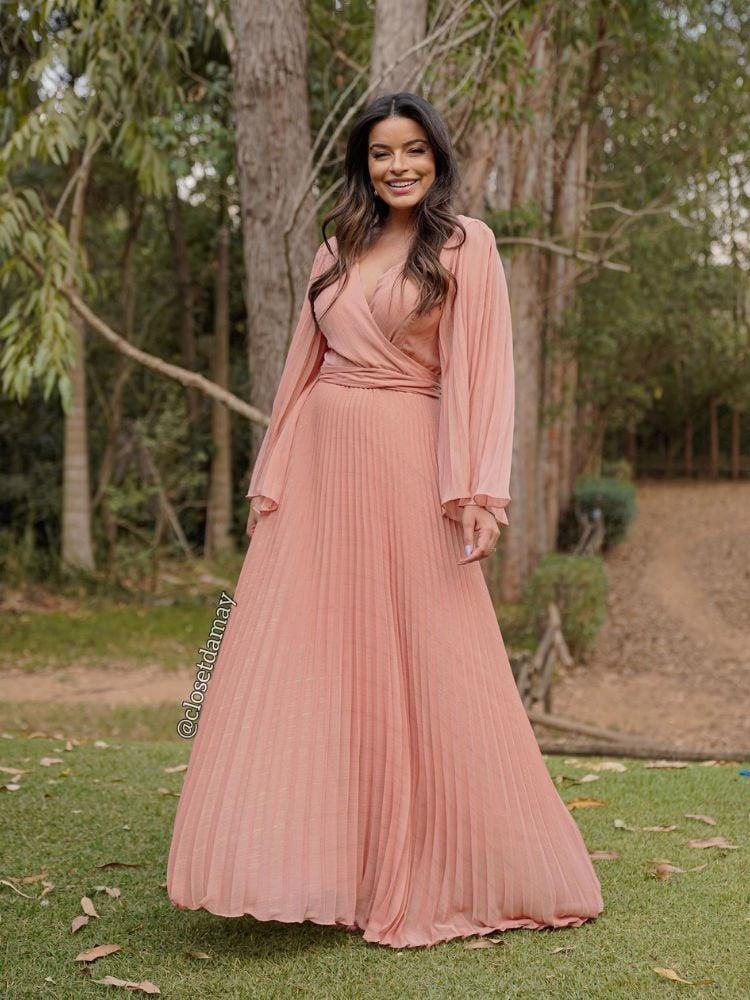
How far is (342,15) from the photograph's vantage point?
8641 millimetres

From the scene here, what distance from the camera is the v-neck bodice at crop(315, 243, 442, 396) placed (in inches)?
123

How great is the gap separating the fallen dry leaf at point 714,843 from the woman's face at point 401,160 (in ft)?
6.96

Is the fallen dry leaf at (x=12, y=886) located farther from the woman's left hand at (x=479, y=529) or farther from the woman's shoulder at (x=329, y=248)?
the woman's shoulder at (x=329, y=248)

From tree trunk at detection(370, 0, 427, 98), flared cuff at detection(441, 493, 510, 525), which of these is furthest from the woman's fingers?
tree trunk at detection(370, 0, 427, 98)

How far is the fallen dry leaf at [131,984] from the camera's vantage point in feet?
8.84

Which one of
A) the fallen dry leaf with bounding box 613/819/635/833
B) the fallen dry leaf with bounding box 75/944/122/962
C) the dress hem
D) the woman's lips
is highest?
the woman's lips

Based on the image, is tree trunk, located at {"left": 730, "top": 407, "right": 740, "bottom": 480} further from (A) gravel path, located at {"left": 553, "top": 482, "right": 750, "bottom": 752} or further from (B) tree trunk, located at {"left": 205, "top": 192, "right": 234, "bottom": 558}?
(B) tree trunk, located at {"left": 205, "top": 192, "right": 234, "bottom": 558}

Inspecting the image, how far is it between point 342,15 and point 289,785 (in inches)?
278

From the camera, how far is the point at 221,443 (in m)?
15.2

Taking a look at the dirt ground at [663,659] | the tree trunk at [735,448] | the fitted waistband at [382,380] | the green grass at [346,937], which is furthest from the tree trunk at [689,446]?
the fitted waistband at [382,380]

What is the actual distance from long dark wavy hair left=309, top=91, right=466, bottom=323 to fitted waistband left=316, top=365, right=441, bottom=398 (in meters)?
0.18

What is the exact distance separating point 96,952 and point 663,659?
11886 mm

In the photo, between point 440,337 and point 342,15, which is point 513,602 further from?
point 440,337

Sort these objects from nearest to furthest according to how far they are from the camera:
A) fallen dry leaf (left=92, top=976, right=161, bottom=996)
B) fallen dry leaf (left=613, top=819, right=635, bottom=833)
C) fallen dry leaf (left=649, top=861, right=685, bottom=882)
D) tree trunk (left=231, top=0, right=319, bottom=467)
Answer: fallen dry leaf (left=92, top=976, right=161, bottom=996) → fallen dry leaf (left=649, top=861, right=685, bottom=882) → fallen dry leaf (left=613, top=819, right=635, bottom=833) → tree trunk (left=231, top=0, right=319, bottom=467)
